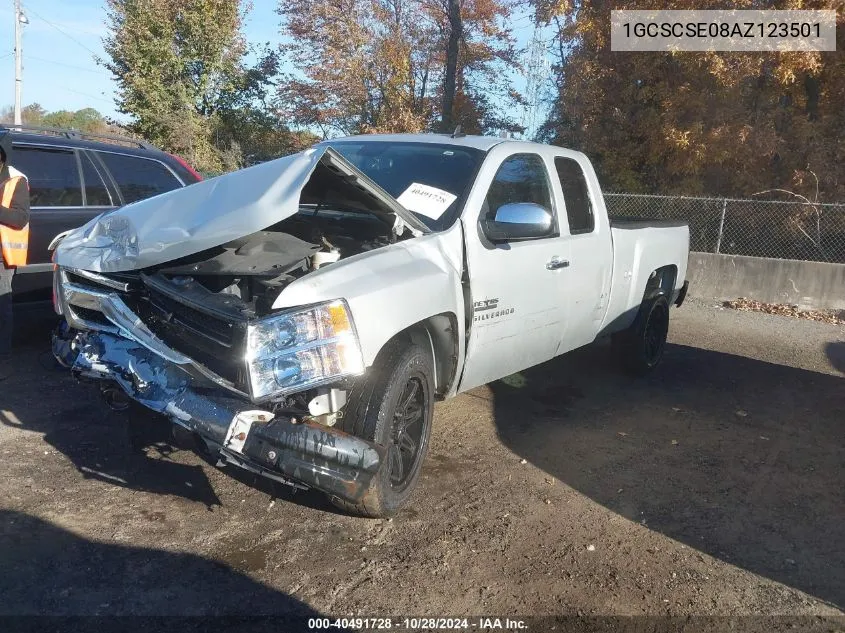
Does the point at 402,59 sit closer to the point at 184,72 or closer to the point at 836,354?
the point at 184,72

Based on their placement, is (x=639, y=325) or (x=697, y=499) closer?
(x=697, y=499)

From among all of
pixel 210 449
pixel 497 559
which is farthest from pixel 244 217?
pixel 497 559

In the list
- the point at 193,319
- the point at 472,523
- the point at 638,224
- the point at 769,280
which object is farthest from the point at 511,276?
the point at 769,280

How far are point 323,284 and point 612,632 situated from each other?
185 centimetres

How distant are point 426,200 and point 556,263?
113 cm

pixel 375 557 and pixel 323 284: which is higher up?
pixel 323 284

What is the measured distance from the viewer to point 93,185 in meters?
6.69

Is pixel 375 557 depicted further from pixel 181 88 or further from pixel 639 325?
pixel 181 88

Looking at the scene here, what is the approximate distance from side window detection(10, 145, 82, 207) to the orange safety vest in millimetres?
626

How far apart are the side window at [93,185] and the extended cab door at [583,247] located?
162 inches

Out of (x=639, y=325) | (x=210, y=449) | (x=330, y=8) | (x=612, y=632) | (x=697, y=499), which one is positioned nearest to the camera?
(x=612, y=632)

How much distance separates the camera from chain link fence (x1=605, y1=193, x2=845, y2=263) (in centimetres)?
1192

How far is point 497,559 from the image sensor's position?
3453mm

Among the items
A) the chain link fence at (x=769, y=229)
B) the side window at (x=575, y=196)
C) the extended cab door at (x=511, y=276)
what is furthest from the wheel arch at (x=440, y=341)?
the chain link fence at (x=769, y=229)
